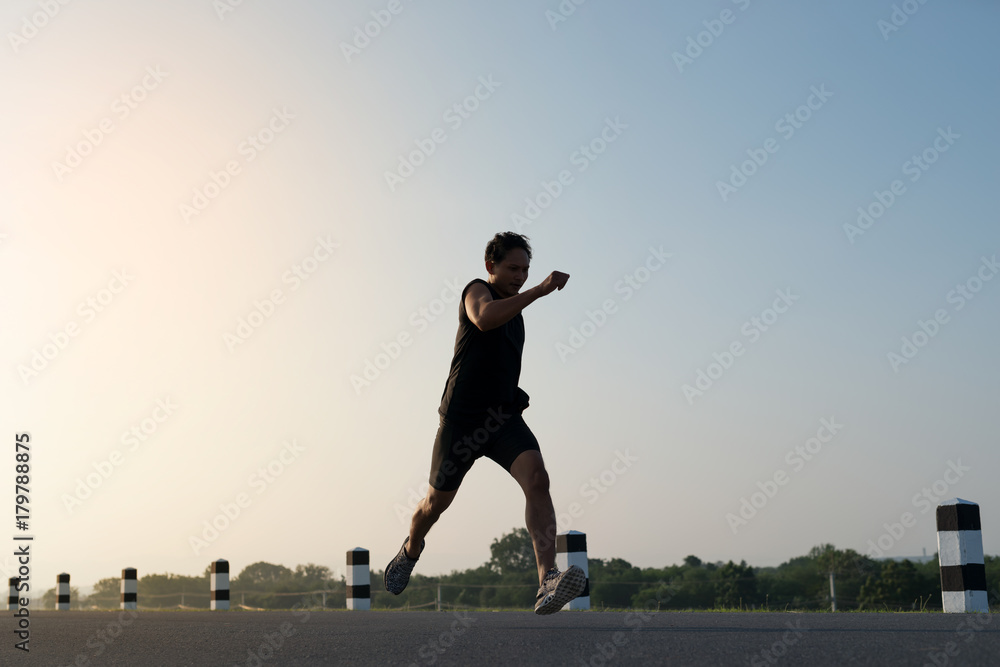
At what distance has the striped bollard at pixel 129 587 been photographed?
15.4 meters

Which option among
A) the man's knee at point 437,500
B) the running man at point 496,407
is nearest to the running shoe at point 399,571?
the man's knee at point 437,500

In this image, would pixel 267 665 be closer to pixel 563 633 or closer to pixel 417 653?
pixel 417 653

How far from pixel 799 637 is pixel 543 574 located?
1.30 m

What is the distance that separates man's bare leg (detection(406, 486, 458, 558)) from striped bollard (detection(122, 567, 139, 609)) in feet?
38.5

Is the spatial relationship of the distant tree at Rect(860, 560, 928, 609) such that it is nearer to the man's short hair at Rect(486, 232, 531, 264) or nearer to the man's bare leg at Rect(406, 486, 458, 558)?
the man's bare leg at Rect(406, 486, 458, 558)

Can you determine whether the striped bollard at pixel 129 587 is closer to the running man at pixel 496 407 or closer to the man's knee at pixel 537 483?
the running man at pixel 496 407

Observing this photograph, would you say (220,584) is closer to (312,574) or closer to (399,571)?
(399,571)

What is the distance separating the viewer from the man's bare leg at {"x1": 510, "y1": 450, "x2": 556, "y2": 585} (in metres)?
4.73

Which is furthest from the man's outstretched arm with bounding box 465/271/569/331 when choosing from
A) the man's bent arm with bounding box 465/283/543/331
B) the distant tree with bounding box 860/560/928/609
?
the distant tree with bounding box 860/560/928/609

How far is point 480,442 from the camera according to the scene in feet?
16.2

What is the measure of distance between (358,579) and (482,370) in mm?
6940

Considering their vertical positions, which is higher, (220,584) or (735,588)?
(220,584)

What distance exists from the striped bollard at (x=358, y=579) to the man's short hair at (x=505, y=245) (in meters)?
7.02

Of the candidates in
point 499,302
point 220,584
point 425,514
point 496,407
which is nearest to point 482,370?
point 496,407
